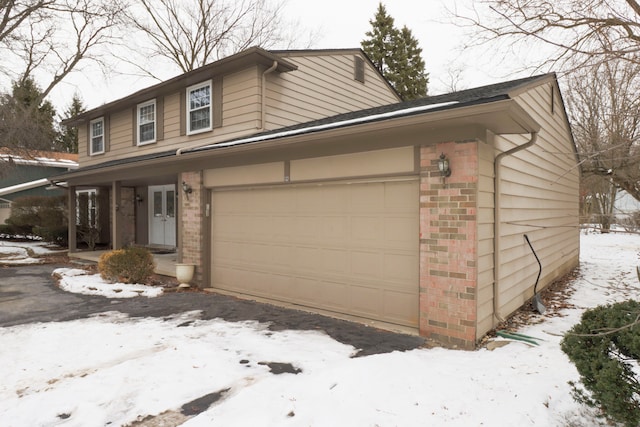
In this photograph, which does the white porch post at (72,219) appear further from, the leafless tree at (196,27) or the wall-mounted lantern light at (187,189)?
the leafless tree at (196,27)

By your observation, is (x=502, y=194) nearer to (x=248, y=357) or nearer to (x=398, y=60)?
(x=248, y=357)

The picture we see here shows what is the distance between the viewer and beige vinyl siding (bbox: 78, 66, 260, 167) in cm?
923

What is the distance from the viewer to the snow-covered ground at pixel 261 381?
305cm

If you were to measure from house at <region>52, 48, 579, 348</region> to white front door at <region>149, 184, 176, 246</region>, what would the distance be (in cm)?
210

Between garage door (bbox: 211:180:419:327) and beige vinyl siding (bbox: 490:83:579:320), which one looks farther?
beige vinyl siding (bbox: 490:83:579:320)

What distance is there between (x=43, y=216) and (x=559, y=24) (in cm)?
1803

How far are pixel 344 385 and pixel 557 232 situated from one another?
7.84 m

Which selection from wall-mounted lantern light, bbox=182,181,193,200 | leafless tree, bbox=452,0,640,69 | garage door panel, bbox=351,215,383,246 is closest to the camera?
garage door panel, bbox=351,215,383,246

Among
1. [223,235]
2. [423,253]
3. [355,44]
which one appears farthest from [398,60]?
[423,253]

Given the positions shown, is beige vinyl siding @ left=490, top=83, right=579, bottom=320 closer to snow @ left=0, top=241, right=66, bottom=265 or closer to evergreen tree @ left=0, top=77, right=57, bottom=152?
snow @ left=0, top=241, right=66, bottom=265

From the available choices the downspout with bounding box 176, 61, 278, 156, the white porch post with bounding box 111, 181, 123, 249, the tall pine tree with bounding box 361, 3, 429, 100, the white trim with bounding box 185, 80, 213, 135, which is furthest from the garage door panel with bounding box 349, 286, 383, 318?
the tall pine tree with bounding box 361, 3, 429, 100

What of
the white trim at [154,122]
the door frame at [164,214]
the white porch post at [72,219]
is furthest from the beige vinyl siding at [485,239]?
the white porch post at [72,219]

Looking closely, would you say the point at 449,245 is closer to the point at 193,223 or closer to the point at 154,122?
the point at 193,223

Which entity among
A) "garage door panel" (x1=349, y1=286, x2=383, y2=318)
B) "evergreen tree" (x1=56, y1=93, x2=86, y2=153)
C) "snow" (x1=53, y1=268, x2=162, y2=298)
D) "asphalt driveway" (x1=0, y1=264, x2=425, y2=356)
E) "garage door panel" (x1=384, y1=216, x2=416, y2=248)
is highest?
"evergreen tree" (x1=56, y1=93, x2=86, y2=153)
